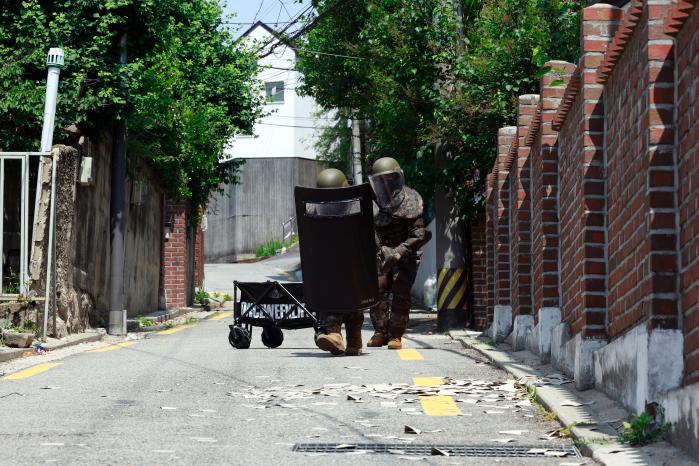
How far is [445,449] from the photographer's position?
5680 mm

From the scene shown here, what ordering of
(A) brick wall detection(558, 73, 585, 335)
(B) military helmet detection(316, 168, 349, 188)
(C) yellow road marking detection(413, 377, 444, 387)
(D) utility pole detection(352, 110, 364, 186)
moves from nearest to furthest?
(A) brick wall detection(558, 73, 585, 335), (C) yellow road marking detection(413, 377, 444, 387), (B) military helmet detection(316, 168, 349, 188), (D) utility pole detection(352, 110, 364, 186)

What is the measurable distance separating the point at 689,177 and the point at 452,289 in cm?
1362

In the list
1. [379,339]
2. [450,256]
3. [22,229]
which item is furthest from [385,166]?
[450,256]

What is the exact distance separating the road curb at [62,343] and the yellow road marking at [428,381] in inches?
177

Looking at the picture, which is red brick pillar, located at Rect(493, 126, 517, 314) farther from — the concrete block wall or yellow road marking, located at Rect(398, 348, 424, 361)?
yellow road marking, located at Rect(398, 348, 424, 361)

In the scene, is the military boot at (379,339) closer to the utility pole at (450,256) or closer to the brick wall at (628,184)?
the brick wall at (628,184)

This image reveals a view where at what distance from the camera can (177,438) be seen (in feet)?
19.6

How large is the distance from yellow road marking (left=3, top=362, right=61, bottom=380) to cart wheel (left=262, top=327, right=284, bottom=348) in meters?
3.20

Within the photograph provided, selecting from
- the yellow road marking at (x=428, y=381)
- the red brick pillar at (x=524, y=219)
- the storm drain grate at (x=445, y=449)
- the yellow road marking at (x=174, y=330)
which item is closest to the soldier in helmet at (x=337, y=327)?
the red brick pillar at (x=524, y=219)

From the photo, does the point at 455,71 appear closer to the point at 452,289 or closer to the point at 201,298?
the point at 452,289

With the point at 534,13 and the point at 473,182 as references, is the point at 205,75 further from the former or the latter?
the point at 534,13

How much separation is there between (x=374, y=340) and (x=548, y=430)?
6.77 m

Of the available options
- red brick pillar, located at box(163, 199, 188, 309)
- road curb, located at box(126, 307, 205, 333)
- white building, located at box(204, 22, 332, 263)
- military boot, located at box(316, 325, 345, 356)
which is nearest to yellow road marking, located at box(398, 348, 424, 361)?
military boot, located at box(316, 325, 345, 356)

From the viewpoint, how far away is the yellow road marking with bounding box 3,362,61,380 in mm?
9311
